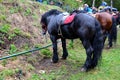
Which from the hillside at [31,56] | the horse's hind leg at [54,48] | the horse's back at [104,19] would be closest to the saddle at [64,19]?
the horse's hind leg at [54,48]

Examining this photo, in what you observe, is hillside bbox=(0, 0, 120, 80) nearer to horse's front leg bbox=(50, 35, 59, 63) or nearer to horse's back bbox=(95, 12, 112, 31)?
horse's front leg bbox=(50, 35, 59, 63)

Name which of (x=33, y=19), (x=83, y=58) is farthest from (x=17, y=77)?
(x=33, y=19)

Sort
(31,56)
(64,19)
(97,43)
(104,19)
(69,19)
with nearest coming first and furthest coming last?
1. (97,43)
2. (69,19)
3. (64,19)
4. (31,56)
5. (104,19)

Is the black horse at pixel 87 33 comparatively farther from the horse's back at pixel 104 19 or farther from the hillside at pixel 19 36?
the horse's back at pixel 104 19

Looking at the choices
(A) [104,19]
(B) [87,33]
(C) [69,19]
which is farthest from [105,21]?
(B) [87,33]

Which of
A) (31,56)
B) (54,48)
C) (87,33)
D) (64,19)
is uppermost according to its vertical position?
(64,19)

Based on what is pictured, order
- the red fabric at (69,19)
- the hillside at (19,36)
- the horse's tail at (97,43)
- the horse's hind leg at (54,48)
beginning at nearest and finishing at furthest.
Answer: the hillside at (19,36) → the horse's tail at (97,43) → the red fabric at (69,19) → the horse's hind leg at (54,48)

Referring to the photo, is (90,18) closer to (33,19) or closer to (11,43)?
(11,43)

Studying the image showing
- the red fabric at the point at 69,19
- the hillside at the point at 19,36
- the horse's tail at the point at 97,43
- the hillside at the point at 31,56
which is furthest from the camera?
the red fabric at the point at 69,19

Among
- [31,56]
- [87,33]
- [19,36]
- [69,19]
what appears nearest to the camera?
[87,33]

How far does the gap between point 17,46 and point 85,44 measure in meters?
2.34

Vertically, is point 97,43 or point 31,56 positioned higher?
point 97,43

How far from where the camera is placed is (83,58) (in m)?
8.38

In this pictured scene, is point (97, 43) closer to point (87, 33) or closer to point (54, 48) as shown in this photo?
point (87, 33)
